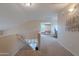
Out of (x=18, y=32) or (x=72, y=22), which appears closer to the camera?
(x=18, y=32)

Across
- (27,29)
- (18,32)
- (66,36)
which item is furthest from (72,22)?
(18,32)

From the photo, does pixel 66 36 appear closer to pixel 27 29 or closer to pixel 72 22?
pixel 72 22

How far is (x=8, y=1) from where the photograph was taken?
3.24 ft

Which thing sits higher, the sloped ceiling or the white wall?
the sloped ceiling

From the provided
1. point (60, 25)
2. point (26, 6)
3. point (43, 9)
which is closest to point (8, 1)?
point (26, 6)

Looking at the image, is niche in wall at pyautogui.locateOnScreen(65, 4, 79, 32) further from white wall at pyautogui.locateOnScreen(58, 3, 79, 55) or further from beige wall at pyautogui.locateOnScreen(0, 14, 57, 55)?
beige wall at pyautogui.locateOnScreen(0, 14, 57, 55)

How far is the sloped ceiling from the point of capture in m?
1.14

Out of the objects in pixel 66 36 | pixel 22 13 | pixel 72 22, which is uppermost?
pixel 22 13

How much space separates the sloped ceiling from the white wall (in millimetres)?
100

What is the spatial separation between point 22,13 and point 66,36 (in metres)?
0.56

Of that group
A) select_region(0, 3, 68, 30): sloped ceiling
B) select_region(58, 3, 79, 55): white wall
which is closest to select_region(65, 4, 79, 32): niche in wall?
select_region(58, 3, 79, 55): white wall

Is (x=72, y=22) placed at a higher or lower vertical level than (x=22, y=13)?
lower

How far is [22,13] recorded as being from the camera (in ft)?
3.91

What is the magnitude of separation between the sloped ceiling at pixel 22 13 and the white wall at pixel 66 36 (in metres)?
0.10
